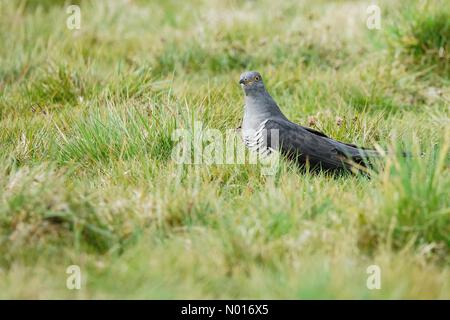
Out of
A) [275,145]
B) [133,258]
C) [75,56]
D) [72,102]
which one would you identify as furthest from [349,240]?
[75,56]

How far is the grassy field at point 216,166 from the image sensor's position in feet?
10.5

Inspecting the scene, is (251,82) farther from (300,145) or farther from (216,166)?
(216,166)

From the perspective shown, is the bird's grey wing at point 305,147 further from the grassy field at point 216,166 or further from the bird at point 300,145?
the grassy field at point 216,166

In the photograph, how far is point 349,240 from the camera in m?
3.30

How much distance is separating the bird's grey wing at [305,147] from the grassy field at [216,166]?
15 cm

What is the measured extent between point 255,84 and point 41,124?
1596mm

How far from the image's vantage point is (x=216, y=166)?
4.33 m

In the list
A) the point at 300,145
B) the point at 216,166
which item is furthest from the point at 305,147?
the point at 216,166

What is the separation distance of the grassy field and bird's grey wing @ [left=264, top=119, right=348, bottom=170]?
15cm

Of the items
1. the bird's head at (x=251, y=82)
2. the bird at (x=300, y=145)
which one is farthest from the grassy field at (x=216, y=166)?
the bird's head at (x=251, y=82)

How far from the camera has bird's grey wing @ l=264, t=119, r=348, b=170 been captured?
178 inches

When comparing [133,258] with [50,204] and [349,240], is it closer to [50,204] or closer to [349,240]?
[50,204]

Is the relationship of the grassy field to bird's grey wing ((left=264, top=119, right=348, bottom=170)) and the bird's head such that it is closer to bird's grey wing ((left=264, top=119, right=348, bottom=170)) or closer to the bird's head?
bird's grey wing ((left=264, top=119, right=348, bottom=170))
